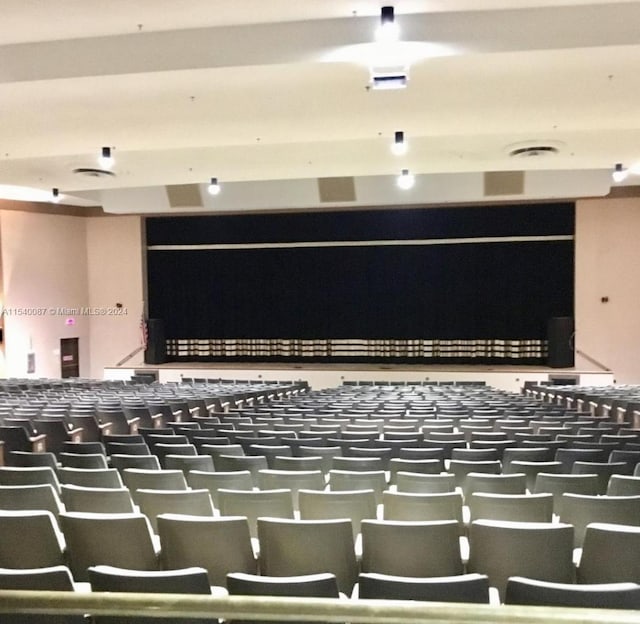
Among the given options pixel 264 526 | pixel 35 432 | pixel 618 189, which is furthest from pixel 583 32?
pixel 618 189

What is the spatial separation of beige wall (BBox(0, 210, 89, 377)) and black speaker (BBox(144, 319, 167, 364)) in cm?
244

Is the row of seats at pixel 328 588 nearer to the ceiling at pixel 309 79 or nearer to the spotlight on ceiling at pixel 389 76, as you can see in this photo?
the ceiling at pixel 309 79

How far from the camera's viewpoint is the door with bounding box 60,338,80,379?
19.7 metres

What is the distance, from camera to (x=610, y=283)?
18.4 metres

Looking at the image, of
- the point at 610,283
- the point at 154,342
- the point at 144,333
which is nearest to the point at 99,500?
the point at 154,342

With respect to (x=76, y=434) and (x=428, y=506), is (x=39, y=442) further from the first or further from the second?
(x=428, y=506)

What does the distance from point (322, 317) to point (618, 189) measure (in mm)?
10686

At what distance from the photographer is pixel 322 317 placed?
2097 cm

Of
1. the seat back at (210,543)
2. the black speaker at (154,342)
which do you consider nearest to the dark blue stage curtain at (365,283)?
the black speaker at (154,342)

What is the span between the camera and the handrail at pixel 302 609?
137 centimetres

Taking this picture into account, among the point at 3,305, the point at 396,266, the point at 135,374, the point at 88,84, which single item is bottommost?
the point at 135,374

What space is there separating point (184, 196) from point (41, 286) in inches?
221

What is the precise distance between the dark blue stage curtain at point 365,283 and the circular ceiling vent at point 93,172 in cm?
618

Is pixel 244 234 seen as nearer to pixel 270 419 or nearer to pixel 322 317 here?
pixel 322 317
